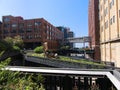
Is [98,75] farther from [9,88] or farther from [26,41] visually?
[26,41]

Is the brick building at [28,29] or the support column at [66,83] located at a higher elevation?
the brick building at [28,29]

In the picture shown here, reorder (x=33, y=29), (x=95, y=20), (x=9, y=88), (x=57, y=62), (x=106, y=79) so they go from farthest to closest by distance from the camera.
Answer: (x=33, y=29) → (x=95, y=20) → (x=57, y=62) → (x=106, y=79) → (x=9, y=88)

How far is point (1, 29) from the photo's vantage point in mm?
91625

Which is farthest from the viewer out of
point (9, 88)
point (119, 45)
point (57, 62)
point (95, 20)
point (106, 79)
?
point (95, 20)

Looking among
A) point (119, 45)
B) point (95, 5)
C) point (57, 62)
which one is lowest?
point (57, 62)

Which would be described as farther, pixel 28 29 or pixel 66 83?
pixel 28 29

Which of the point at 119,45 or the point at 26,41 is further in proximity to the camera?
the point at 26,41

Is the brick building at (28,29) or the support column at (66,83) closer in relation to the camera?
the support column at (66,83)

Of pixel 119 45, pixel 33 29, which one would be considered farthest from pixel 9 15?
pixel 119 45

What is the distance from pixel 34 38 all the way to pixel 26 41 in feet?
13.8

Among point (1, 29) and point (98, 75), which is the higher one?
point (1, 29)

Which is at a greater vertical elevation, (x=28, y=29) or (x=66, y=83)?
(x=28, y=29)

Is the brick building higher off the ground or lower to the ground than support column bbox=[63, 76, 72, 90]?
higher

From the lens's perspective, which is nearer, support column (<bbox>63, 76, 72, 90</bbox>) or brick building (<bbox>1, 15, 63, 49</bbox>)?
support column (<bbox>63, 76, 72, 90</bbox>)
